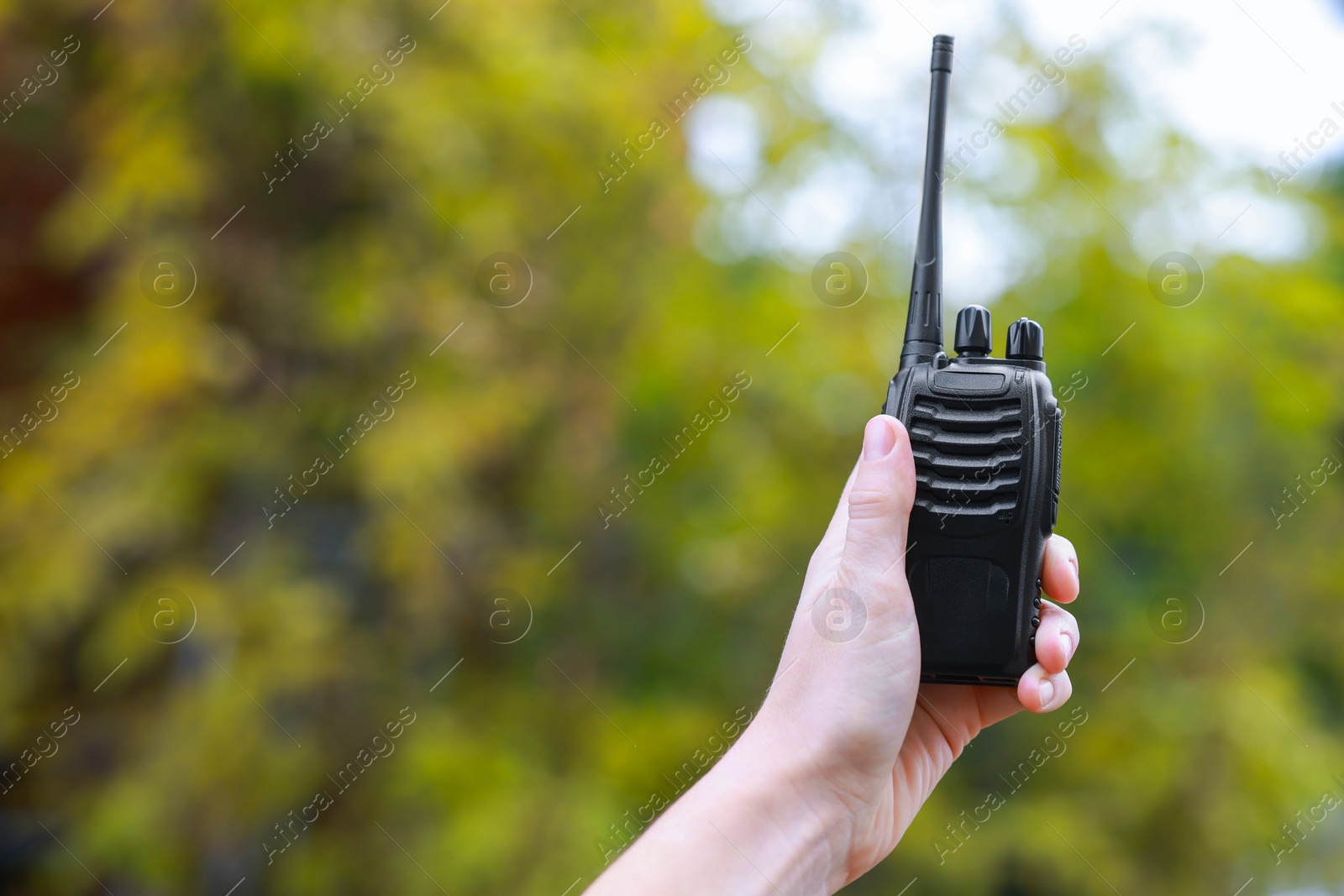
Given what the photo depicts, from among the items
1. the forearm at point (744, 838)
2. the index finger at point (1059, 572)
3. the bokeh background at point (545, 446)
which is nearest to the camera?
the forearm at point (744, 838)

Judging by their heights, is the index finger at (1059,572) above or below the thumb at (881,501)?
below

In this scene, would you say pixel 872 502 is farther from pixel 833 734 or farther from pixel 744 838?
pixel 744 838

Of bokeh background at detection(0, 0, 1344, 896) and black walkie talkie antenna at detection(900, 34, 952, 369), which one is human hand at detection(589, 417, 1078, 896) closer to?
black walkie talkie antenna at detection(900, 34, 952, 369)

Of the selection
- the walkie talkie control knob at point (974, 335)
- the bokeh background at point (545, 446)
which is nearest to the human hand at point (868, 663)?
the walkie talkie control knob at point (974, 335)

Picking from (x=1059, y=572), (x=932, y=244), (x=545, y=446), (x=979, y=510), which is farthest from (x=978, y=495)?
(x=545, y=446)

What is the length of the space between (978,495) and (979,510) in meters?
0.01

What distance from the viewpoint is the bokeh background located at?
2.66 metres

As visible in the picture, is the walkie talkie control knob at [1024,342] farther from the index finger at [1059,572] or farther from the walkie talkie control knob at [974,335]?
the index finger at [1059,572]

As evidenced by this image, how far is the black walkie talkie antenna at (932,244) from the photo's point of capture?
103 centimetres

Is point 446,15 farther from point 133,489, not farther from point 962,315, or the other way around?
point 962,315

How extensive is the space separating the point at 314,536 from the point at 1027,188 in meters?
2.25

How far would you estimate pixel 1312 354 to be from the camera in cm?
274

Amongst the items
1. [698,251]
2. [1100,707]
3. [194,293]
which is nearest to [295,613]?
[194,293]

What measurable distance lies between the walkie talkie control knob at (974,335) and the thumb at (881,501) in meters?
0.11
